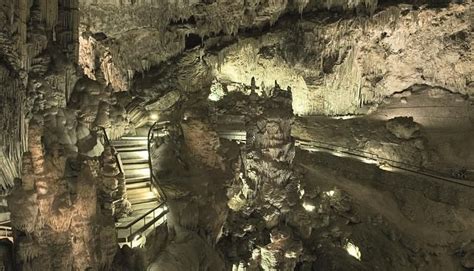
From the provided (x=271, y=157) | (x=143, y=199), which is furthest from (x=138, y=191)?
(x=271, y=157)

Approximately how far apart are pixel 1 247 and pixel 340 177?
13340 millimetres

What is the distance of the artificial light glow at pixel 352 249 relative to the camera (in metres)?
14.8

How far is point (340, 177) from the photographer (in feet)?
55.6

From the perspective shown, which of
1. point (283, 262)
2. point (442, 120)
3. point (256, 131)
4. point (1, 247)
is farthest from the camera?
point (442, 120)

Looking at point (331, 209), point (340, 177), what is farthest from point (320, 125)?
point (331, 209)

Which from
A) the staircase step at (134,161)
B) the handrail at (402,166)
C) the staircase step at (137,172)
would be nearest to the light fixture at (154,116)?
the staircase step at (134,161)

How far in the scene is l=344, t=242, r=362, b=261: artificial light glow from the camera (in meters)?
14.8

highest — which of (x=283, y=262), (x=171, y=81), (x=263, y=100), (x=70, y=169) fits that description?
(x=171, y=81)

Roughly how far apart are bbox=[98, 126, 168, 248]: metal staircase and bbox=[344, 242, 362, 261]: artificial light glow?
808 centimetres

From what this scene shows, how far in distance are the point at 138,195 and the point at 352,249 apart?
8.69m

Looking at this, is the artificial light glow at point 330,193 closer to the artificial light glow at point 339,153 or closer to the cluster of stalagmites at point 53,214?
the artificial light glow at point 339,153

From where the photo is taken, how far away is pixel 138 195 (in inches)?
426

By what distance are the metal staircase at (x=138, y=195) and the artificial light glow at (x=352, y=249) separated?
808 centimetres

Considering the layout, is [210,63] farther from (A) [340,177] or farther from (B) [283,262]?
(B) [283,262]
